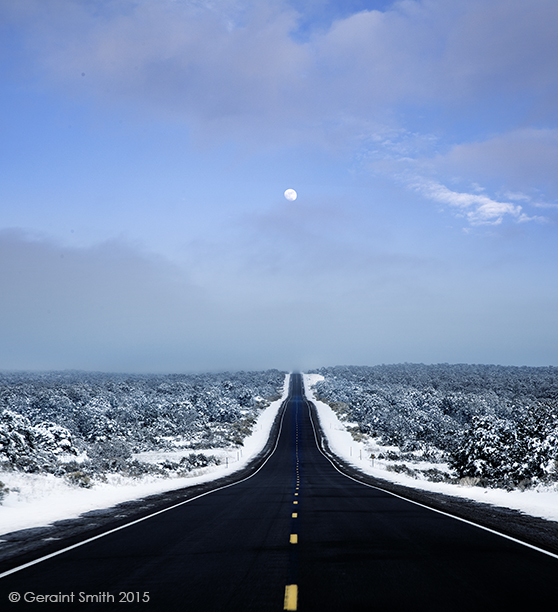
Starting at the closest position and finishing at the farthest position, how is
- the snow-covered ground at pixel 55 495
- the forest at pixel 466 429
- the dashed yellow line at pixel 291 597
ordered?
the dashed yellow line at pixel 291 597 → the snow-covered ground at pixel 55 495 → the forest at pixel 466 429

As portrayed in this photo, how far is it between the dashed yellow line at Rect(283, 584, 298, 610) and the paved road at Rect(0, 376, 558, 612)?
13mm

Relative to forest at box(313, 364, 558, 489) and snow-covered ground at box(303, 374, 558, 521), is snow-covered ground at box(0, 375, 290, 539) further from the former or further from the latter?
forest at box(313, 364, 558, 489)

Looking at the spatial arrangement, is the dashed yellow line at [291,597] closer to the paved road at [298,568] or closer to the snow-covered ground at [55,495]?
the paved road at [298,568]

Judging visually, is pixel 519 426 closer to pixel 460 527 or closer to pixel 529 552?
pixel 460 527

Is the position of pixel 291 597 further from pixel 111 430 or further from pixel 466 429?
pixel 111 430

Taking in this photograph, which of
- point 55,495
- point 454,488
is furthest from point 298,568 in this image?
point 454,488

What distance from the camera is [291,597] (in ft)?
19.4

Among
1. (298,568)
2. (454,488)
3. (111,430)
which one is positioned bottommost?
(111,430)

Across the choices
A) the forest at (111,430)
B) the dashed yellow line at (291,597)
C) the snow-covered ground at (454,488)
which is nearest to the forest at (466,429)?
the snow-covered ground at (454,488)

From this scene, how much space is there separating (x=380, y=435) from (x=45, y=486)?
186 ft

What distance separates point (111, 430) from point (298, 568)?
52.9 metres

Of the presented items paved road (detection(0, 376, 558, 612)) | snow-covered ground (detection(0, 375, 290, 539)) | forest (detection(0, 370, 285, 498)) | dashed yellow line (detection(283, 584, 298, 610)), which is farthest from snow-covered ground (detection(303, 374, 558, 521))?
forest (detection(0, 370, 285, 498))

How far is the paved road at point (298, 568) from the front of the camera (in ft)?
19.3

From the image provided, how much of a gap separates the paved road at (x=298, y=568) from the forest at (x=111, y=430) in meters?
11.2
